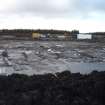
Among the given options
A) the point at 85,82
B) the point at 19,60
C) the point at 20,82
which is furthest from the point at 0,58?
the point at 85,82

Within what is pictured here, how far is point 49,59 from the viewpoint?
13.4 m

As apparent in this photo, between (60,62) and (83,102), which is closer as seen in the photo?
(83,102)

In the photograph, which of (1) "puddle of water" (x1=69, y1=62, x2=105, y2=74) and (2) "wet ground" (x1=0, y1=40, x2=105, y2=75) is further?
(2) "wet ground" (x1=0, y1=40, x2=105, y2=75)

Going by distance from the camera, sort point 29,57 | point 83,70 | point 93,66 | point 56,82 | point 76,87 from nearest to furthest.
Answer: point 76,87
point 56,82
point 83,70
point 93,66
point 29,57

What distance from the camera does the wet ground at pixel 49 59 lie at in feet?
36.8

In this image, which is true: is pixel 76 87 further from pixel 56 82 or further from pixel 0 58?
pixel 0 58

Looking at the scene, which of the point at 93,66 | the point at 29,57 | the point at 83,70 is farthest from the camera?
the point at 29,57

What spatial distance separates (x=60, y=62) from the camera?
12773mm

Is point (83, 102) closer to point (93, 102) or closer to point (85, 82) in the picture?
point (93, 102)

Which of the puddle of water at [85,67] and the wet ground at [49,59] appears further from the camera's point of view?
the wet ground at [49,59]

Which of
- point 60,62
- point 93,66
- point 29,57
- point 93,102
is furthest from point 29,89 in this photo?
point 29,57

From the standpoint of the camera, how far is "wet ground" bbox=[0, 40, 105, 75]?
11227 millimetres

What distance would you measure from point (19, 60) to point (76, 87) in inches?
257

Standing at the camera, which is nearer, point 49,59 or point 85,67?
point 85,67
